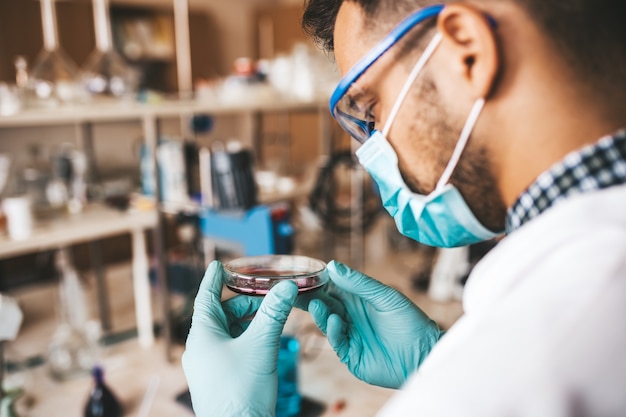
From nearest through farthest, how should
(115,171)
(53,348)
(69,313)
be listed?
(53,348) → (69,313) → (115,171)

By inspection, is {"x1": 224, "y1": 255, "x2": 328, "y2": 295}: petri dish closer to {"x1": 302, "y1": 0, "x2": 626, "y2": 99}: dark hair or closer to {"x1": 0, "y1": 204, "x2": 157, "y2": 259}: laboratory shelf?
{"x1": 302, "y1": 0, "x2": 626, "y2": 99}: dark hair

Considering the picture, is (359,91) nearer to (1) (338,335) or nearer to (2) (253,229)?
(1) (338,335)

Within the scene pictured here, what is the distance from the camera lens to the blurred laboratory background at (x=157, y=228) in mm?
1444

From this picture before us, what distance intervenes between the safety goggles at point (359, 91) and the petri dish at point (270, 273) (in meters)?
0.23

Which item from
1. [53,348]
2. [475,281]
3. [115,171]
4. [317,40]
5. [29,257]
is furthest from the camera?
[29,257]

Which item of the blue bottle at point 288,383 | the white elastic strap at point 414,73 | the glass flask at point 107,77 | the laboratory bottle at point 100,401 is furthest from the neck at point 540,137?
the glass flask at point 107,77

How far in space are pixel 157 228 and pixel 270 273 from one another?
0.92 meters

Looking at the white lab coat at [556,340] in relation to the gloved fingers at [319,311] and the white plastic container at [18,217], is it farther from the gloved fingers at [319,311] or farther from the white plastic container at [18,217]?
the white plastic container at [18,217]

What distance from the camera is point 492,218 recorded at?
67cm

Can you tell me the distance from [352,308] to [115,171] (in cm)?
257

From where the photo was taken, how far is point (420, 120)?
65cm

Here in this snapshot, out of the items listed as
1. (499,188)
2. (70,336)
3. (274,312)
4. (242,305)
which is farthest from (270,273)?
(70,336)

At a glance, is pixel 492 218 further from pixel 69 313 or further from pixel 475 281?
pixel 69 313

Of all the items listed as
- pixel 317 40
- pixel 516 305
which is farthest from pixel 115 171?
pixel 516 305
